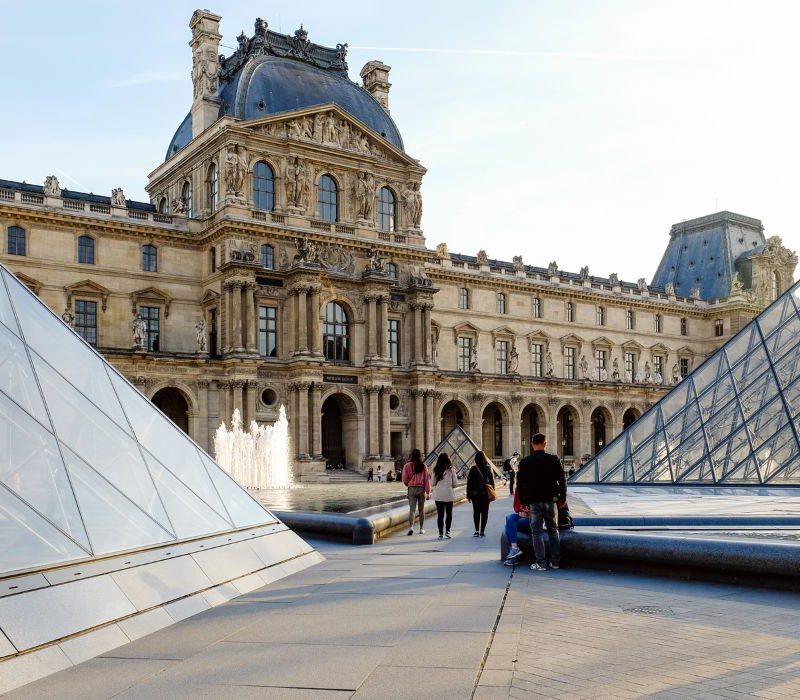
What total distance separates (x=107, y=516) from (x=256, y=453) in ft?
116

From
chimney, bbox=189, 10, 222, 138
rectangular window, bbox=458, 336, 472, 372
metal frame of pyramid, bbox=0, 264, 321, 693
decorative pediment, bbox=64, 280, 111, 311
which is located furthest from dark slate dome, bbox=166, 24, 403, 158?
metal frame of pyramid, bbox=0, 264, 321, 693

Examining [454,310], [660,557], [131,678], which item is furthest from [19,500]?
[454,310]

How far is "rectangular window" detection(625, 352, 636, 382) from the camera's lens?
7206 centimetres

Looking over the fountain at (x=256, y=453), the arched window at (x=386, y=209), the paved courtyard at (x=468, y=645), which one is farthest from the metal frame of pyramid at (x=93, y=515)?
the arched window at (x=386, y=209)

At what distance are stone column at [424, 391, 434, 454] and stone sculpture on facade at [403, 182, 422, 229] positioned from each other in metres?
9.92

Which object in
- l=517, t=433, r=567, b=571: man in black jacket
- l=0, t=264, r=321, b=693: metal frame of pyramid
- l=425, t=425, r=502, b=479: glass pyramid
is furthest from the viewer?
l=425, t=425, r=502, b=479: glass pyramid

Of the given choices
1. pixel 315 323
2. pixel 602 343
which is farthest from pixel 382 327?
pixel 602 343

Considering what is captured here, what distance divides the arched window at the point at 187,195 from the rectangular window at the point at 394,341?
1287cm

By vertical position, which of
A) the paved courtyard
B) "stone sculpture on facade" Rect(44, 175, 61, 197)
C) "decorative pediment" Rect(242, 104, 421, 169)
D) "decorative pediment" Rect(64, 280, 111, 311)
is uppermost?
"decorative pediment" Rect(242, 104, 421, 169)

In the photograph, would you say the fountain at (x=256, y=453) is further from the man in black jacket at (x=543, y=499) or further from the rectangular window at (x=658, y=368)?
the rectangular window at (x=658, y=368)

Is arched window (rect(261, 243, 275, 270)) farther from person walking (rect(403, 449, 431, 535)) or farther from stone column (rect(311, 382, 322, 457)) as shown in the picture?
person walking (rect(403, 449, 431, 535))

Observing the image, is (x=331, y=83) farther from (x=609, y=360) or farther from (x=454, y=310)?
(x=609, y=360)

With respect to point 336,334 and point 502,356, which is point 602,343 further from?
point 336,334

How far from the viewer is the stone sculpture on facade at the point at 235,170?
46.9 metres
